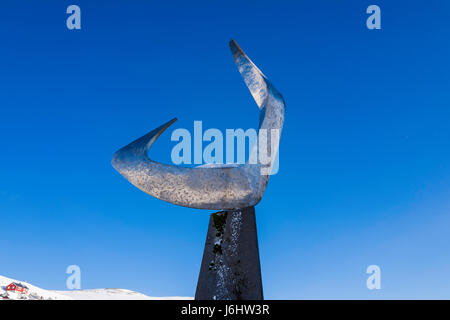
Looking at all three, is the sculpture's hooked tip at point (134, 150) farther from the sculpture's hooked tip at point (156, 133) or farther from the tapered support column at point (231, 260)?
the tapered support column at point (231, 260)

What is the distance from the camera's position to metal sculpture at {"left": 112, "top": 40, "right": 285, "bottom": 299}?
26.6 ft

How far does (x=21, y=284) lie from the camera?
2069 centimetres

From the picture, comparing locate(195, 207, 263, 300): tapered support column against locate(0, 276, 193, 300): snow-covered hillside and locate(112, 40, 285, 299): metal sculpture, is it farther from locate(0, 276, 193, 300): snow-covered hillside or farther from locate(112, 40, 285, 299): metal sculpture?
locate(0, 276, 193, 300): snow-covered hillside

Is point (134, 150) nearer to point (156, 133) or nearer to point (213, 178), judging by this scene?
point (156, 133)

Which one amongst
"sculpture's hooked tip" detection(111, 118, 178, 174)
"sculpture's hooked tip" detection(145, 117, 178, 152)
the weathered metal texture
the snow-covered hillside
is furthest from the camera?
the snow-covered hillside

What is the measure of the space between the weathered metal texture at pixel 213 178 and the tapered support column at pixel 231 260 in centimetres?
32

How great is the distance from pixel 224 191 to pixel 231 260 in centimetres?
131

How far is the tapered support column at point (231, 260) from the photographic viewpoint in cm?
803

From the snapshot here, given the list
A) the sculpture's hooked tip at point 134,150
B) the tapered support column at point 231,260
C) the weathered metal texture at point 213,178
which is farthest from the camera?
the sculpture's hooked tip at point 134,150

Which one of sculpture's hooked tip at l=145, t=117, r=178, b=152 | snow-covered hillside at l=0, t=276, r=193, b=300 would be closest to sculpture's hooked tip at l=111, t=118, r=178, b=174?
sculpture's hooked tip at l=145, t=117, r=178, b=152

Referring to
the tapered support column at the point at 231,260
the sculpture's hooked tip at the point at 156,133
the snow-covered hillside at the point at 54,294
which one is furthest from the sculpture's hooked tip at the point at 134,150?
the snow-covered hillside at the point at 54,294
